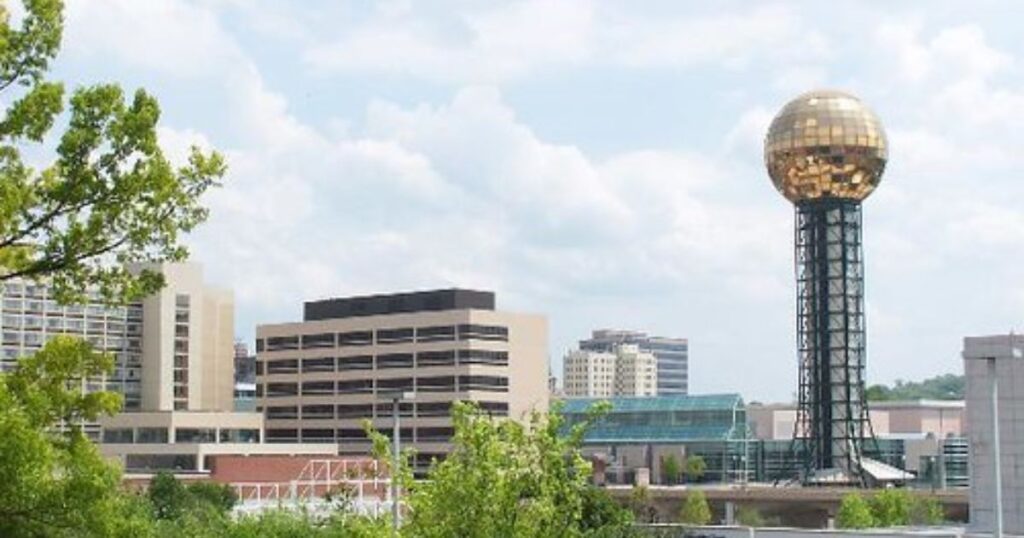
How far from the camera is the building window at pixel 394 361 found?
167 m

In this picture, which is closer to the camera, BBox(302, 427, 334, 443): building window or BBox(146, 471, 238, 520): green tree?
BBox(146, 471, 238, 520): green tree

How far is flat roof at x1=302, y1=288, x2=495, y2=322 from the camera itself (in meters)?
166

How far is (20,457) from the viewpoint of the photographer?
2431 cm

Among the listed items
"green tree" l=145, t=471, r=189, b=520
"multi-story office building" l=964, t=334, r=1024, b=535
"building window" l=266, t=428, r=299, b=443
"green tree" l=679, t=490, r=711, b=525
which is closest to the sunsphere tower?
"green tree" l=679, t=490, r=711, b=525

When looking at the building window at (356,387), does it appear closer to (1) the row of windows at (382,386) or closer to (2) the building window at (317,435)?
(1) the row of windows at (382,386)

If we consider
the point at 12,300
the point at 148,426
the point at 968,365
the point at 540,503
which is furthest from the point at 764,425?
the point at 540,503

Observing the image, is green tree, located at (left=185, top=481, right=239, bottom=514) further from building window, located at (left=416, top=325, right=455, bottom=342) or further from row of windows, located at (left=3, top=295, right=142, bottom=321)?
row of windows, located at (left=3, top=295, right=142, bottom=321)

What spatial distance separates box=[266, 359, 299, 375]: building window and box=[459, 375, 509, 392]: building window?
24.7 metres

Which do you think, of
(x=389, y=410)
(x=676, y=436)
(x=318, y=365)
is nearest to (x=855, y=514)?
(x=389, y=410)

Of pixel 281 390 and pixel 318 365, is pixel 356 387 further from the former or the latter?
pixel 281 390

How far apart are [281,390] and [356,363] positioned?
445 inches

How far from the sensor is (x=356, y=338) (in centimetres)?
17188

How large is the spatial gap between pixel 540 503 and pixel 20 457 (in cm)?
877

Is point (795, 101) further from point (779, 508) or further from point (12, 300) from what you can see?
point (12, 300)
